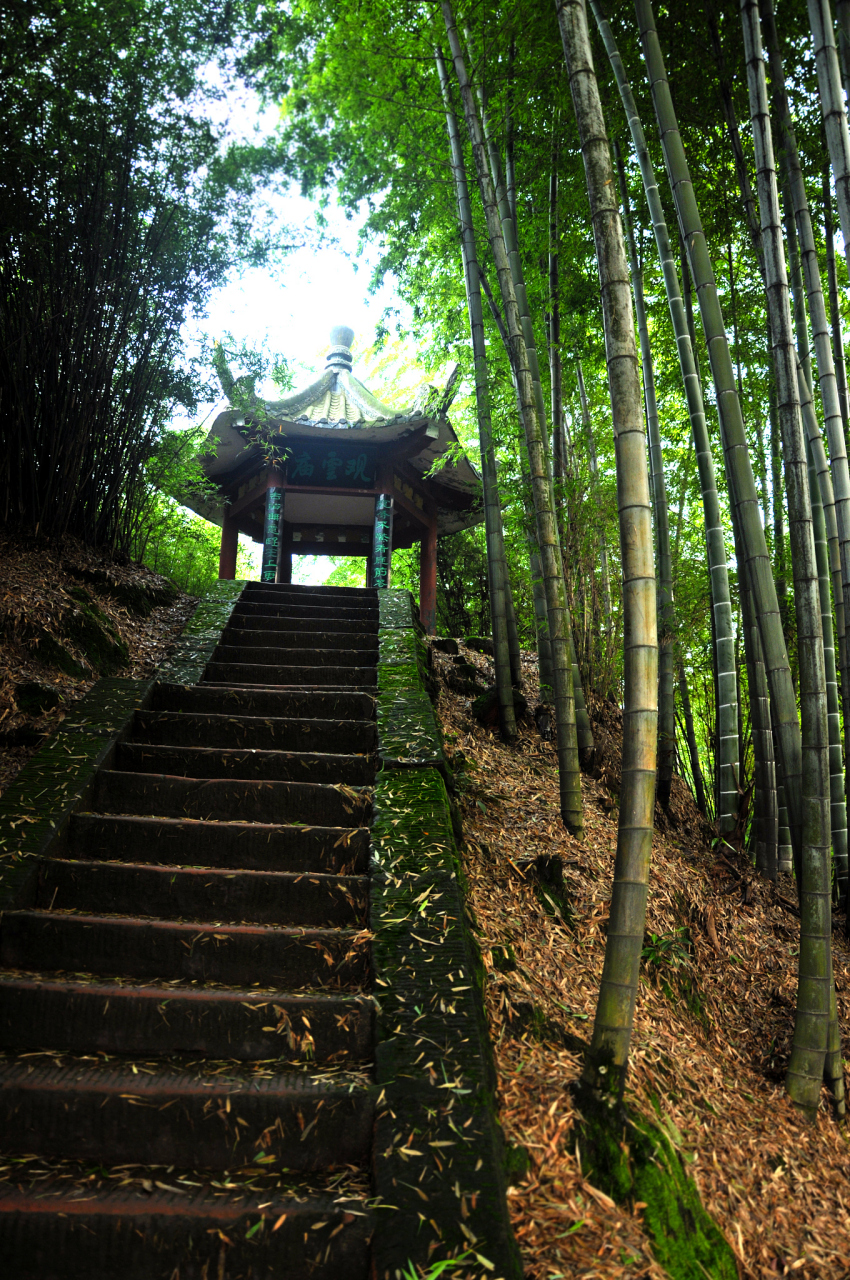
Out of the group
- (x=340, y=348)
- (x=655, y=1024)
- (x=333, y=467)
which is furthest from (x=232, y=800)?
(x=340, y=348)

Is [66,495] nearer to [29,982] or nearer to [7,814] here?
[7,814]

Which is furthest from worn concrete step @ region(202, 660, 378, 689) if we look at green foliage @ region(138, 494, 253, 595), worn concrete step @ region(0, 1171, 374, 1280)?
green foliage @ region(138, 494, 253, 595)

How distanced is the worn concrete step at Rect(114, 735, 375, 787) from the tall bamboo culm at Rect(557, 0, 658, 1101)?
1371mm

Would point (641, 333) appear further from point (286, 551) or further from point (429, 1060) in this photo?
point (286, 551)

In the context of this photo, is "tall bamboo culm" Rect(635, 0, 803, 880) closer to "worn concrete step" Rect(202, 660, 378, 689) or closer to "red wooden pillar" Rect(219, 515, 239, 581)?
"worn concrete step" Rect(202, 660, 378, 689)

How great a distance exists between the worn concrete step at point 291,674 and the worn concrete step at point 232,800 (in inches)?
51.7

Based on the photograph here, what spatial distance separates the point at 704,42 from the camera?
12.7 feet

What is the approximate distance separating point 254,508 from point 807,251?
25.7 feet

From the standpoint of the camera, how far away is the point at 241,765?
288 cm

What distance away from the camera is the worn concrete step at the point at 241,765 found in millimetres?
2875

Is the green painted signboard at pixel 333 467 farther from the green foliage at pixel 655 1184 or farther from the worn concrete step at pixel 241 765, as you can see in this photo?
the green foliage at pixel 655 1184

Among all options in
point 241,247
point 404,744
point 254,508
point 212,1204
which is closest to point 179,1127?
point 212,1204

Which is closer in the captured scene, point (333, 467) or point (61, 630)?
point (61, 630)

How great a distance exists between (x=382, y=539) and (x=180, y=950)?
7.25 meters
